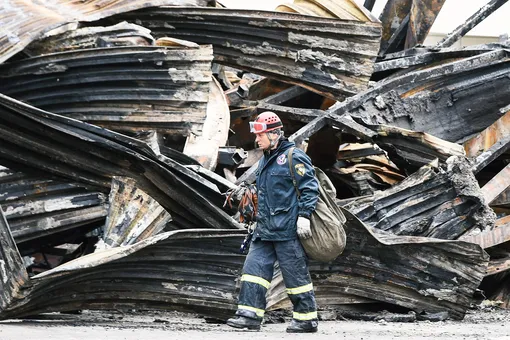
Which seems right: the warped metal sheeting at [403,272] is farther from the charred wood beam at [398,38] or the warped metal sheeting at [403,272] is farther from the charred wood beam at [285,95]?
the charred wood beam at [398,38]

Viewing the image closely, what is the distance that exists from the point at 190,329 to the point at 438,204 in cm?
270

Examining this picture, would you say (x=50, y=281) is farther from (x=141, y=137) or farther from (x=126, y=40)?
(x=126, y=40)

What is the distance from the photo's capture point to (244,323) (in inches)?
200

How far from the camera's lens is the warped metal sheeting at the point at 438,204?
274 inches

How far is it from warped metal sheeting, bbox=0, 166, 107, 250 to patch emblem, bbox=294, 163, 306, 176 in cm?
202

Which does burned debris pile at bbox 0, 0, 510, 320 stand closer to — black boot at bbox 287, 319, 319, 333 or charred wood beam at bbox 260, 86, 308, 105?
charred wood beam at bbox 260, 86, 308, 105

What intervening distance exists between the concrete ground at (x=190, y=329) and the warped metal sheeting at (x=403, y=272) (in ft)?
0.94

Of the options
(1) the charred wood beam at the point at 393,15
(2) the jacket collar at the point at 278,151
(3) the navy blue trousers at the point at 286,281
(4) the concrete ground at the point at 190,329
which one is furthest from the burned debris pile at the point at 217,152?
(1) the charred wood beam at the point at 393,15

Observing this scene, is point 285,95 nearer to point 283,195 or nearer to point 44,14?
point 44,14

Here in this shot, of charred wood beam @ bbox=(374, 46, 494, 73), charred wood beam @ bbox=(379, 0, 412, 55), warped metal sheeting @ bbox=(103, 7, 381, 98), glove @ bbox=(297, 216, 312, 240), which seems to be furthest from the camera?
charred wood beam @ bbox=(379, 0, 412, 55)

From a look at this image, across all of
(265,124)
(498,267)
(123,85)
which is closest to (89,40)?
(123,85)

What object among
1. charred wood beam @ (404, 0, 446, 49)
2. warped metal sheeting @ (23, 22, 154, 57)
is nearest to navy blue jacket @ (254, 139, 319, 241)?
warped metal sheeting @ (23, 22, 154, 57)

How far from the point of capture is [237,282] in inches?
229

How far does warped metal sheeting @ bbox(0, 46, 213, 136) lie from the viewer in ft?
22.0
